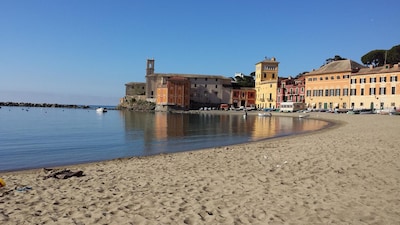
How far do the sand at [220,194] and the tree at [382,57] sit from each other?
8984 centimetres

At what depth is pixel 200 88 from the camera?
11181 cm

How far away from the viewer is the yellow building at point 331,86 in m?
72.1

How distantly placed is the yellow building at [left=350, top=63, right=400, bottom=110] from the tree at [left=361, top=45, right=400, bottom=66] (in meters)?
23.6

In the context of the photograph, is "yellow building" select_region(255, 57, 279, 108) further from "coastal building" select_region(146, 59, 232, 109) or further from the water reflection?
the water reflection

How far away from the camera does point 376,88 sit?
65438 millimetres

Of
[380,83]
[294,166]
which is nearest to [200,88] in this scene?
[380,83]

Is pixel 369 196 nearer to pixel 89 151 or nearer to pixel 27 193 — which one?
pixel 27 193

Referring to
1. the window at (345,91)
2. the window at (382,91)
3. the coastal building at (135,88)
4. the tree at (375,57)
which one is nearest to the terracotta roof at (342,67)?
the window at (345,91)

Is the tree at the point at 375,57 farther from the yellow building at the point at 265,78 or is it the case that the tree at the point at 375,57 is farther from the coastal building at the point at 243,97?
the coastal building at the point at 243,97

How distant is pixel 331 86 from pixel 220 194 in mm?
74726

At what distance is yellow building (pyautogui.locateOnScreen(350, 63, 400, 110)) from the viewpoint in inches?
2452

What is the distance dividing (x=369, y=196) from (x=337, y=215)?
5.28 ft

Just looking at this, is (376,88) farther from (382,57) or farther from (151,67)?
(151,67)

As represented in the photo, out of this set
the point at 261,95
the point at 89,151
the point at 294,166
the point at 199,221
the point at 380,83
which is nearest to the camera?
the point at 199,221
